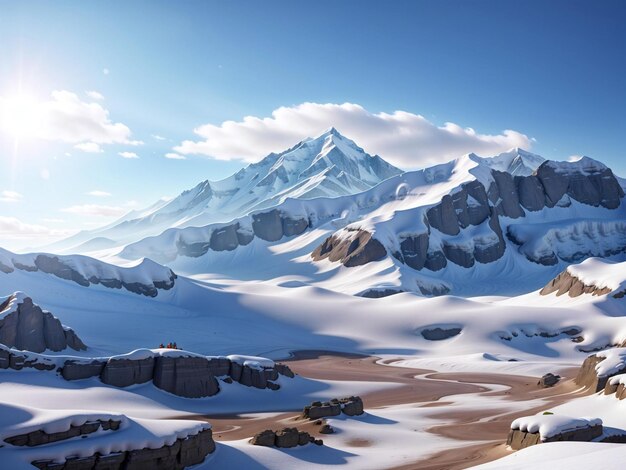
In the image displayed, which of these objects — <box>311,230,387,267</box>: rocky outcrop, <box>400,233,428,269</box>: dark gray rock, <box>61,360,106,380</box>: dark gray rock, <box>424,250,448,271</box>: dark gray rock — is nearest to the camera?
<box>61,360,106,380</box>: dark gray rock

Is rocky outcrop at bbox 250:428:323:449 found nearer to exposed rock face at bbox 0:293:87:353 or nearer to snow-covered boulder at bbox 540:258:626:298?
exposed rock face at bbox 0:293:87:353

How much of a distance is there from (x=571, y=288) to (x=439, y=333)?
131 ft

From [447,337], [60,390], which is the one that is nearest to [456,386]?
Result: [60,390]

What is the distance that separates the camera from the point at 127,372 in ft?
137

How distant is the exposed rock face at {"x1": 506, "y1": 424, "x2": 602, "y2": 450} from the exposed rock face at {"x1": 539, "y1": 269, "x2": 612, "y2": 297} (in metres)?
95.6

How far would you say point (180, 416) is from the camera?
37.9 meters

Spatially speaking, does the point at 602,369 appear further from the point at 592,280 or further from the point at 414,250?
the point at 414,250

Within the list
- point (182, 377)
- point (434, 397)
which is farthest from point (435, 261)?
point (182, 377)

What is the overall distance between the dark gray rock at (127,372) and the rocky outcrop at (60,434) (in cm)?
1888

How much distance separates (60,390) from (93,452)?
1793 cm

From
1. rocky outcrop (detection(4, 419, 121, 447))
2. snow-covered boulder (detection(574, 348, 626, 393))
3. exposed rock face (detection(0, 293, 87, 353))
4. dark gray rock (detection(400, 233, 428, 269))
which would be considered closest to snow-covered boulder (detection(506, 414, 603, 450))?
rocky outcrop (detection(4, 419, 121, 447))

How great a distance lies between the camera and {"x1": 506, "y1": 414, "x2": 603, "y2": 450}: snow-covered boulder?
25188 mm

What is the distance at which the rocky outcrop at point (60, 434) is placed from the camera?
67.8 feet

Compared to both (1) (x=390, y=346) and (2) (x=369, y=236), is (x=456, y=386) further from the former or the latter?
(2) (x=369, y=236)
